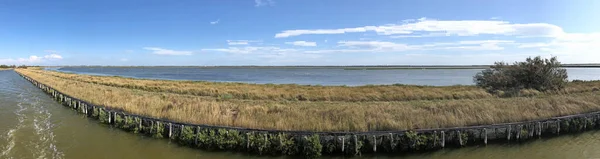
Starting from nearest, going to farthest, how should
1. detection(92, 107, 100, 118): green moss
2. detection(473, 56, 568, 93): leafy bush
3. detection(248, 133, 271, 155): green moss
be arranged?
detection(248, 133, 271, 155): green moss < detection(92, 107, 100, 118): green moss < detection(473, 56, 568, 93): leafy bush

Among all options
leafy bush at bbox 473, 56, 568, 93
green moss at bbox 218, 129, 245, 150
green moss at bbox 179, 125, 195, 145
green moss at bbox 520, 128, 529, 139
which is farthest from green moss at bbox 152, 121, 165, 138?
leafy bush at bbox 473, 56, 568, 93

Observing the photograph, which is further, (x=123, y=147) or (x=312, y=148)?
(x=123, y=147)

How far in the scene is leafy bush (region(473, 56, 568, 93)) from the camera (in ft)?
100

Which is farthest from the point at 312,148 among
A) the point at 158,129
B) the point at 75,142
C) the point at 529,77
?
the point at 529,77

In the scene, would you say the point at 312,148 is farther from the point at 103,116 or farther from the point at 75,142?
the point at 103,116

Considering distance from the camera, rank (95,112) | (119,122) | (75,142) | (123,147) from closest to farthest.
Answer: (123,147)
(75,142)
(119,122)
(95,112)

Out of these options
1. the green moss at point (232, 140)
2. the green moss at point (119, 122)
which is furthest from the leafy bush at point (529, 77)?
the green moss at point (119, 122)

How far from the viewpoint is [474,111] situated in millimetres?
15633

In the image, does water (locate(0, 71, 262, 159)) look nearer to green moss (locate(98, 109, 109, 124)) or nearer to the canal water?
the canal water

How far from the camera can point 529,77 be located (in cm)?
3105

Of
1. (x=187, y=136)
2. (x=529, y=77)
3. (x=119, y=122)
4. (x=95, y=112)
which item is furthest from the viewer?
(x=529, y=77)

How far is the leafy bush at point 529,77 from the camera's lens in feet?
100

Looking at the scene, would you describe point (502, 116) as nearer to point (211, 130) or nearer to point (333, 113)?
point (333, 113)

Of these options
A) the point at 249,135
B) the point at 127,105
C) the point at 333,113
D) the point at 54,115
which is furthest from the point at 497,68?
the point at 54,115
